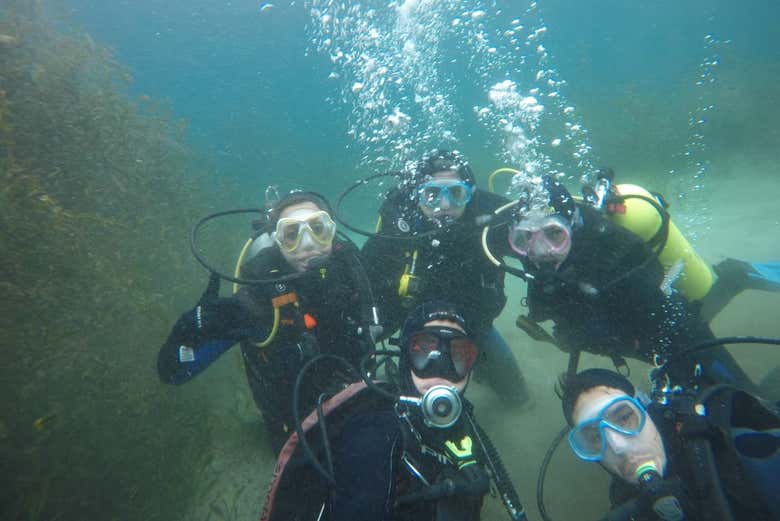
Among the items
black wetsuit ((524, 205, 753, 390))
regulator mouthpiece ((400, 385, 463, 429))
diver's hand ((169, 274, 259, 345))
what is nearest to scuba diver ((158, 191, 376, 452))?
diver's hand ((169, 274, 259, 345))

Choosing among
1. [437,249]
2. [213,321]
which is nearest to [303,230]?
[213,321]

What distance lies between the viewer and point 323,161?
19062 millimetres

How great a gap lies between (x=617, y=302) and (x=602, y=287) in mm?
485

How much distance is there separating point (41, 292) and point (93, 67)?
6501 millimetres

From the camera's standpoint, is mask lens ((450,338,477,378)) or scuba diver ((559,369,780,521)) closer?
scuba diver ((559,369,780,521))

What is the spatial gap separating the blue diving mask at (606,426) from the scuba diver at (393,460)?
29.9 inches

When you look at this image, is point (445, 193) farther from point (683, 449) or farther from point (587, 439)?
point (683, 449)

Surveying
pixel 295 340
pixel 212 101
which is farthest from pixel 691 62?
pixel 212 101

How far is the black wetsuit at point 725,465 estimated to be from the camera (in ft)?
6.45

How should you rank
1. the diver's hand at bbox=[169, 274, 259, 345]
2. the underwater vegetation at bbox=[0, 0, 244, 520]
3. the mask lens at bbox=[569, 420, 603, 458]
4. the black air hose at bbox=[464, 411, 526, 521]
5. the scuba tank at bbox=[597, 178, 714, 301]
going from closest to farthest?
the black air hose at bbox=[464, 411, 526, 521] < the mask lens at bbox=[569, 420, 603, 458] < the diver's hand at bbox=[169, 274, 259, 345] < the scuba tank at bbox=[597, 178, 714, 301] < the underwater vegetation at bbox=[0, 0, 244, 520]

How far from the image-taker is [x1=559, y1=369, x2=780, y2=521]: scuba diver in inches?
79.3

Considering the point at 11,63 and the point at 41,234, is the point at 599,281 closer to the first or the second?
the point at 41,234

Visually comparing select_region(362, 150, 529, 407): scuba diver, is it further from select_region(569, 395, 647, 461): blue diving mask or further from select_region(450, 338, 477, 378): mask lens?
select_region(569, 395, 647, 461): blue diving mask

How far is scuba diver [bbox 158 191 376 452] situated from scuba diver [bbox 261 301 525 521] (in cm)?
135
